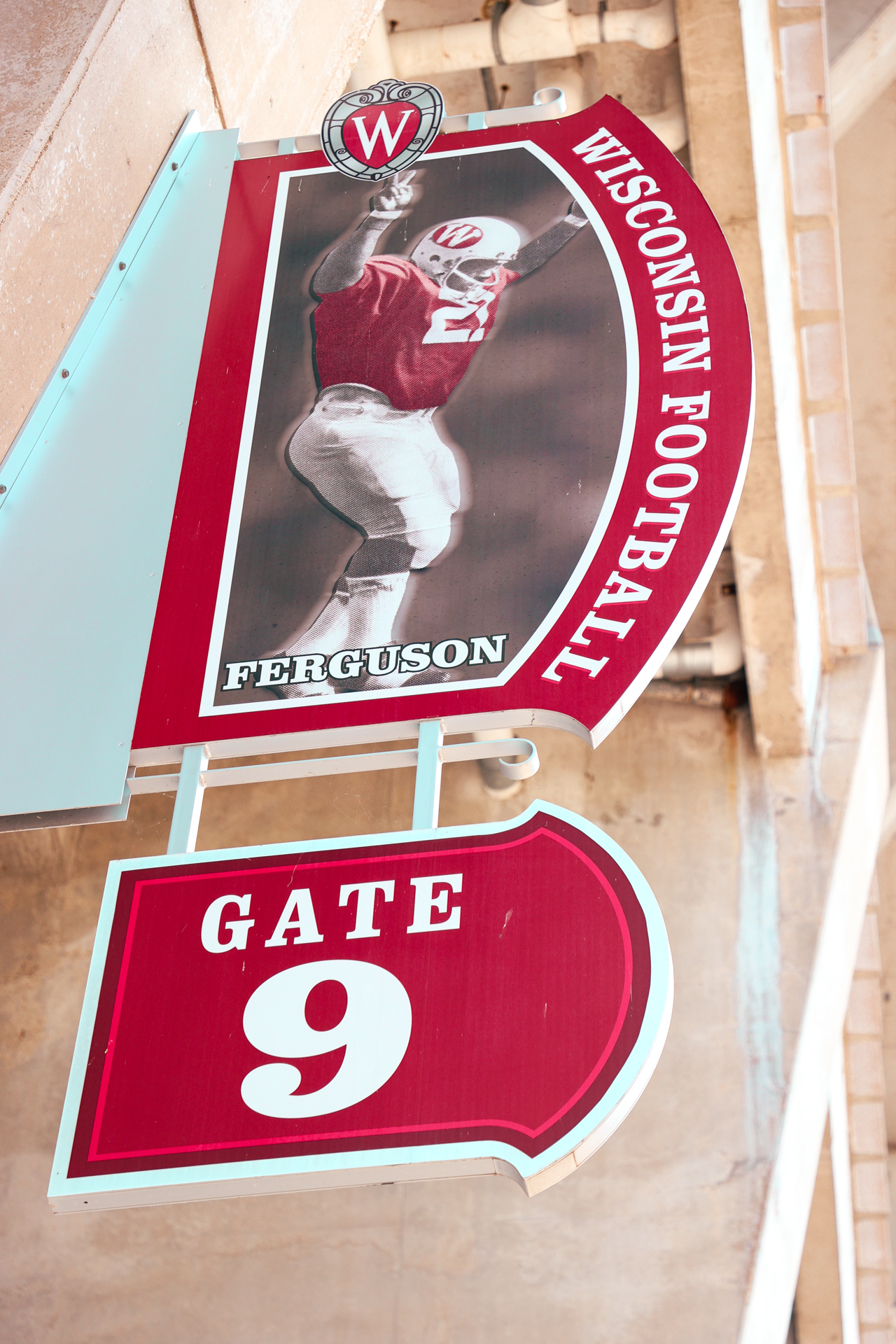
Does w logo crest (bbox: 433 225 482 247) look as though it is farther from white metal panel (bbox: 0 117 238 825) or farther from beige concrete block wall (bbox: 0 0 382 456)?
beige concrete block wall (bbox: 0 0 382 456)

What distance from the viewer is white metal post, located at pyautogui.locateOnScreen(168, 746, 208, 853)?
250 centimetres

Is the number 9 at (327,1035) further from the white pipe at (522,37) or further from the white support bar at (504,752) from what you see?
the white pipe at (522,37)

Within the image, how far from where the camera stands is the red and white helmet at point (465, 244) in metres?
3.37

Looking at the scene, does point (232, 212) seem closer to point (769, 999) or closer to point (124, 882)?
point (124, 882)

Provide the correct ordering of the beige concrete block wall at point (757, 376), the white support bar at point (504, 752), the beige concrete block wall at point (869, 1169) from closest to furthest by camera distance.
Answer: the white support bar at point (504, 752) → the beige concrete block wall at point (757, 376) → the beige concrete block wall at point (869, 1169)

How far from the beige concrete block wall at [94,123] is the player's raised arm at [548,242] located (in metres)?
1.20

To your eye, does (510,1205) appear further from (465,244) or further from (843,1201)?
(465,244)

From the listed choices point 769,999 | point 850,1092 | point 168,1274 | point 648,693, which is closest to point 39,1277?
point 168,1274

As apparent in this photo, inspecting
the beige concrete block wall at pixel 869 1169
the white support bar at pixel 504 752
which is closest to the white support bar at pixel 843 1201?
the beige concrete block wall at pixel 869 1169

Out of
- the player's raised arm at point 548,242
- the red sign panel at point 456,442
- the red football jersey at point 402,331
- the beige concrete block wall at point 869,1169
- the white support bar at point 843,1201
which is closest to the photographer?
the red sign panel at point 456,442

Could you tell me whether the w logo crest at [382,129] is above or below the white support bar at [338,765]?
above

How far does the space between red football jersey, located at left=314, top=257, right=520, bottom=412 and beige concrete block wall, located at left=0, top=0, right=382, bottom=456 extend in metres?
0.72

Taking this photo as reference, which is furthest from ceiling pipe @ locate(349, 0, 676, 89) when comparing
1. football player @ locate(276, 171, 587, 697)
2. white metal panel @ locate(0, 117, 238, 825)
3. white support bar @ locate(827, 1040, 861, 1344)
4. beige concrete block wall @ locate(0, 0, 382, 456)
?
white support bar @ locate(827, 1040, 861, 1344)

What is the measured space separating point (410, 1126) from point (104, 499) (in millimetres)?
1806
